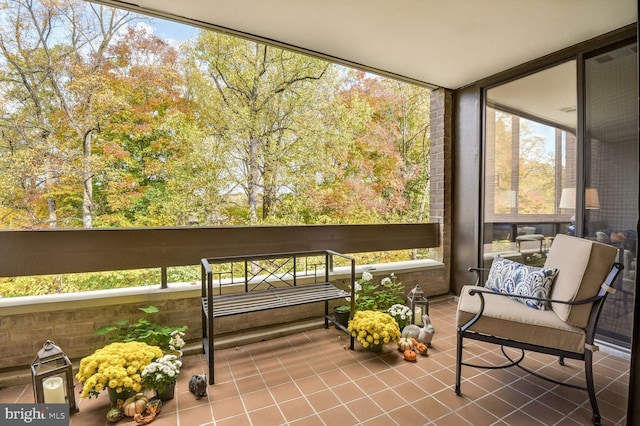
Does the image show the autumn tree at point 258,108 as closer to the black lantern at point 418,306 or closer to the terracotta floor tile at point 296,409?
the black lantern at point 418,306

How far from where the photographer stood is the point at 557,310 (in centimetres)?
184

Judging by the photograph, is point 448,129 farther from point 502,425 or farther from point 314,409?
point 314,409

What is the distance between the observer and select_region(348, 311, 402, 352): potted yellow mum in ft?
7.51

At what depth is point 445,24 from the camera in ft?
7.81

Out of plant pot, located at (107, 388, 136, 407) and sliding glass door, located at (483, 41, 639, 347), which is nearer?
plant pot, located at (107, 388, 136, 407)

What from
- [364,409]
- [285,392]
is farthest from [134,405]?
[364,409]

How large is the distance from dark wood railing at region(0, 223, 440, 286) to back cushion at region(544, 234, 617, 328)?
175cm

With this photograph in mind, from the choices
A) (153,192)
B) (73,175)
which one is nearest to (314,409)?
(153,192)

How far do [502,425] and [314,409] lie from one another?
1018 millimetres

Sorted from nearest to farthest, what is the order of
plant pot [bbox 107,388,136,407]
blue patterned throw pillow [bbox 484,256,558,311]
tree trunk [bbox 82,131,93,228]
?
plant pot [bbox 107,388,136,407]
blue patterned throw pillow [bbox 484,256,558,311]
tree trunk [bbox 82,131,93,228]

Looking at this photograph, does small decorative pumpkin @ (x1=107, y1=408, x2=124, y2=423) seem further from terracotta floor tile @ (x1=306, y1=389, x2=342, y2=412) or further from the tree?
the tree

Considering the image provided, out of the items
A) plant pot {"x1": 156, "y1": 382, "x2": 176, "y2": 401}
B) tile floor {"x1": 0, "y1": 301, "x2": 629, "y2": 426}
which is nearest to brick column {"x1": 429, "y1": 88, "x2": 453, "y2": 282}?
tile floor {"x1": 0, "y1": 301, "x2": 629, "y2": 426}

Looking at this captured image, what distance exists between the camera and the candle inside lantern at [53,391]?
157cm

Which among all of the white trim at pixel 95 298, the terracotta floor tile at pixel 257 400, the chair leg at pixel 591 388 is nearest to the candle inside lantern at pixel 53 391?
the white trim at pixel 95 298
